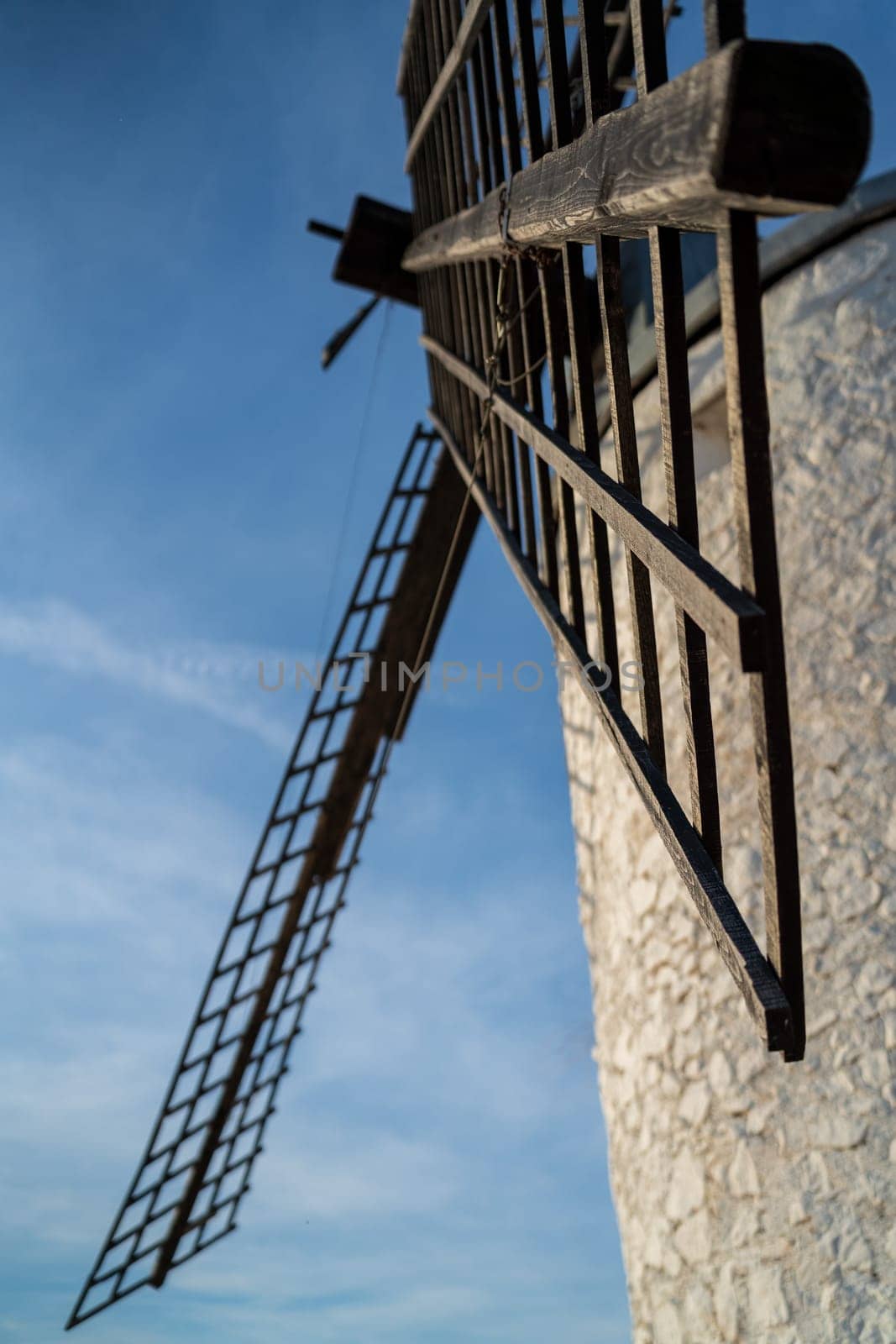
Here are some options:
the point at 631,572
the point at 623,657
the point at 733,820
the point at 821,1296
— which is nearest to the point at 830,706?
the point at 733,820

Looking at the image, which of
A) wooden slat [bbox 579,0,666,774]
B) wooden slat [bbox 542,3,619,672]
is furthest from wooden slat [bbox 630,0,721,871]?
wooden slat [bbox 542,3,619,672]

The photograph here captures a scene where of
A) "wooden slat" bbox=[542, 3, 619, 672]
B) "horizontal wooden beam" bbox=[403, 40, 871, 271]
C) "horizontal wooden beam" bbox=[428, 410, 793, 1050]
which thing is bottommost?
"horizontal wooden beam" bbox=[428, 410, 793, 1050]

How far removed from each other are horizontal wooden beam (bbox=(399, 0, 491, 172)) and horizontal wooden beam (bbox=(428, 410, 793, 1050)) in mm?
1949

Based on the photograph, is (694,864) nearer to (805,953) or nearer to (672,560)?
(672,560)

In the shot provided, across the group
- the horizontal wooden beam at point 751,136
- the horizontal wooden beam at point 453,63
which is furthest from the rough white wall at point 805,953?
the horizontal wooden beam at point 751,136

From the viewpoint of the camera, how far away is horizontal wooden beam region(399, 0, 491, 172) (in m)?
3.25

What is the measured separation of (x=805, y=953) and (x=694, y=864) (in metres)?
1.11

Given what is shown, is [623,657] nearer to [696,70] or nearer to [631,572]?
[631,572]

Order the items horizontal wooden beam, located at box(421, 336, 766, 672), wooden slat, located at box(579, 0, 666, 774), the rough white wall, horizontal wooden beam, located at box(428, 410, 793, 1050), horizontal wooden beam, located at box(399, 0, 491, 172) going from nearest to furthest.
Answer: horizontal wooden beam, located at box(421, 336, 766, 672) → horizontal wooden beam, located at box(428, 410, 793, 1050) → wooden slat, located at box(579, 0, 666, 774) → the rough white wall → horizontal wooden beam, located at box(399, 0, 491, 172)

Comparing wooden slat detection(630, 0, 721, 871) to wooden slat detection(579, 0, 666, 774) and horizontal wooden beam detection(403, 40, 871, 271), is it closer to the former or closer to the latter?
horizontal wooden beam detection(403, 40, 871, 271)

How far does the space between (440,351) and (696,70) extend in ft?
10.3

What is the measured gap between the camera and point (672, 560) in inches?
69.5

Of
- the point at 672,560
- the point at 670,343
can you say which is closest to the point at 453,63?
the point at 670,343

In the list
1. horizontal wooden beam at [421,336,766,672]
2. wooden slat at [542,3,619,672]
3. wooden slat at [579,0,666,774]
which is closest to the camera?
horizontal wooden beam at [421,336,766,672]
